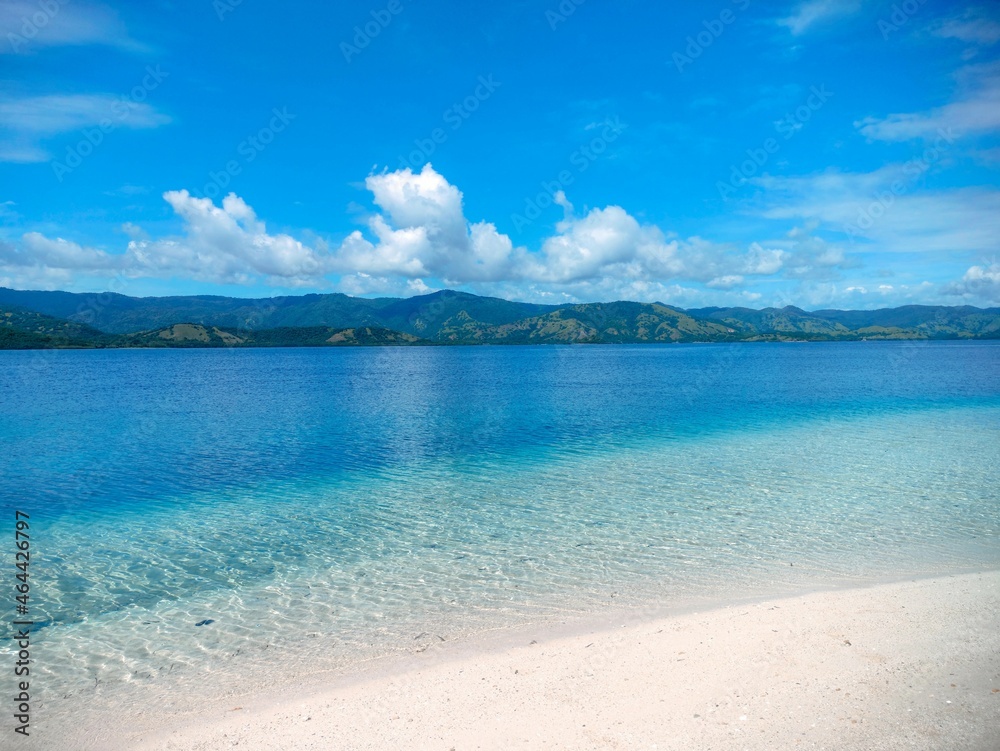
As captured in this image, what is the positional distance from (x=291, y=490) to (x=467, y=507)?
866cm

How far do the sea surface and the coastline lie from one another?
1121mm

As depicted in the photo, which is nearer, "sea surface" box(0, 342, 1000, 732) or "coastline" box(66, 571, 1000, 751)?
"coastline" box(66, 571, 1000, 751)

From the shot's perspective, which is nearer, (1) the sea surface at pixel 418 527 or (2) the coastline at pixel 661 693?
(2) the coastline at pixel 661 693

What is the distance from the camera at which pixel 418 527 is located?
19.6m

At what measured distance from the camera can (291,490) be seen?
25.1 m

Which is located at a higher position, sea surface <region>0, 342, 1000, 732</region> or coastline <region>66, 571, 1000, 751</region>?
coastline <region>66, 571, 1000, 751</region>

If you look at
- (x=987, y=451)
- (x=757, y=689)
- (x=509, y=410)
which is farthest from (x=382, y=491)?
(x=987, y=451)

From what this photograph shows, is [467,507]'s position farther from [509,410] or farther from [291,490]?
[509,410]

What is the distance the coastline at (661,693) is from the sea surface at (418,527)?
112 centimetres

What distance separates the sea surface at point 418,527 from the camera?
1219cm

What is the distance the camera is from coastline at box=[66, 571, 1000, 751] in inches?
326

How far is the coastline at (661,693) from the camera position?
27.2 ft

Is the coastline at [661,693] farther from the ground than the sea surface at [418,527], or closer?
farther from the ground

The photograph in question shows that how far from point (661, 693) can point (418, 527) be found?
11679 millimetres
